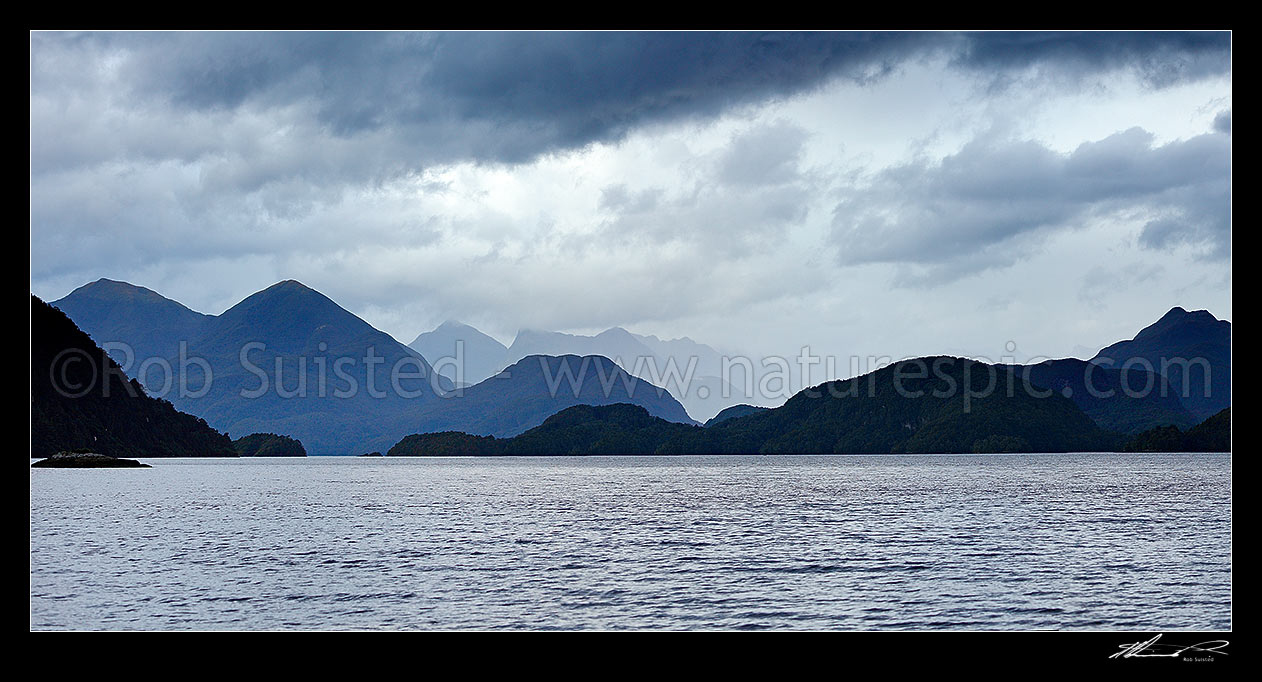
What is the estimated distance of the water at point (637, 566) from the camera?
82.2 ft

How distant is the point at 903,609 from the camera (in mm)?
25672

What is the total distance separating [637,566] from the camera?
3459 cm
